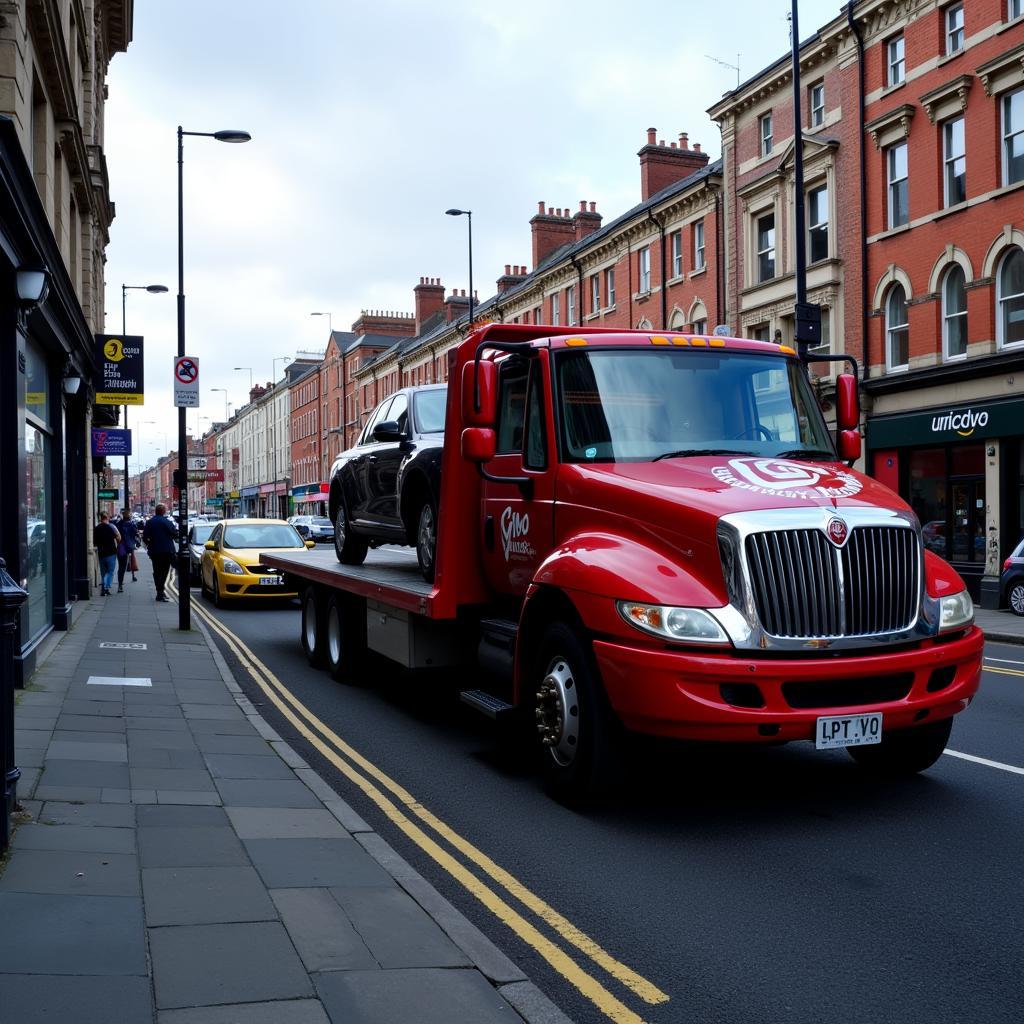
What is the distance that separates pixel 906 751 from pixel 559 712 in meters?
2.23

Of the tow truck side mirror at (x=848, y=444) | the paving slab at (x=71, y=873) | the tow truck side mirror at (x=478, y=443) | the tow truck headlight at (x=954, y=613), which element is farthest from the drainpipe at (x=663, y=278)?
the paving slab at (x=71, y=873)

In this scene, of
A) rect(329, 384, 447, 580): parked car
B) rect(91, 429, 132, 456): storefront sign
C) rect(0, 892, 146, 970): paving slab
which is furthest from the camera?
rect(91, 429, 132, 456): storefront sign

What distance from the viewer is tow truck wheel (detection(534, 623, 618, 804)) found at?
6109 mm

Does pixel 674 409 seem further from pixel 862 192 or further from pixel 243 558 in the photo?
pixel 862 192

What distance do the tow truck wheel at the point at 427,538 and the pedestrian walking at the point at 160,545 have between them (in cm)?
1496

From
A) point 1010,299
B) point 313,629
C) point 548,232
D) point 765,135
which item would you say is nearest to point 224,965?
point 313,629

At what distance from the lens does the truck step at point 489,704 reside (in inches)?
274

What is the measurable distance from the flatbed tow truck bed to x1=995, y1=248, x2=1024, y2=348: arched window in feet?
50.3

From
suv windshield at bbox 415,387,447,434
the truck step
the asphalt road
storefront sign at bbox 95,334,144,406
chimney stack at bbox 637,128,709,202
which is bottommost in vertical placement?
the asphalt road

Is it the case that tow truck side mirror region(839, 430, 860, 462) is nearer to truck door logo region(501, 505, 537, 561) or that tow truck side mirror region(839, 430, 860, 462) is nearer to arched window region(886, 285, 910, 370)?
truck door logo region(501, 505, 537, 561)

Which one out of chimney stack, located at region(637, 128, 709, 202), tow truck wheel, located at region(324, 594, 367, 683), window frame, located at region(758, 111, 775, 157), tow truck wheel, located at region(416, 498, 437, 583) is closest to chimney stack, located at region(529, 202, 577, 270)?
chimney stack, located at region(637, 128, 709, 202)

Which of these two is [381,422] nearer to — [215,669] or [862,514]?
[215,669]

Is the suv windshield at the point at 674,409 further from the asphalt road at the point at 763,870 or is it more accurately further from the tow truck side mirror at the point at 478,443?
the asphalt road at the point at 763,870

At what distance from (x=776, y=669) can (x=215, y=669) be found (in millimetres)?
8393
